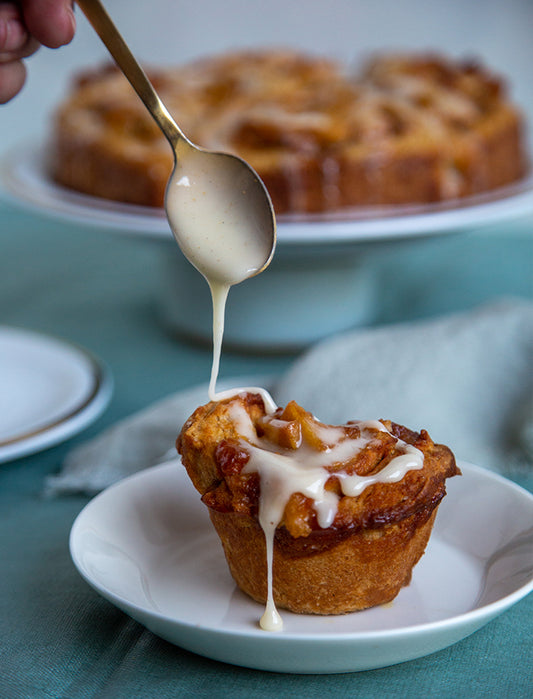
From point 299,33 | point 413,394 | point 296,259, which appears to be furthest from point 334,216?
point 299,33

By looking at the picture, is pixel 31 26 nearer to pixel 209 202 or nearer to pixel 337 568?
pixel 209 202

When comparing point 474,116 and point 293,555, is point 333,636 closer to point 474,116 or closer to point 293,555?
point 293,555

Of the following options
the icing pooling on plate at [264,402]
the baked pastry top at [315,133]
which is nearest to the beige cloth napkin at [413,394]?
the icing pooling on plate at [264,402]

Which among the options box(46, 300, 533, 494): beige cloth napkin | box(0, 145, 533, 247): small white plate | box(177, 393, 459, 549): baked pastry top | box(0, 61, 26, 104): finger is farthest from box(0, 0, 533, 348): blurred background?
box(177, 393, 459, 549): baked pastry top

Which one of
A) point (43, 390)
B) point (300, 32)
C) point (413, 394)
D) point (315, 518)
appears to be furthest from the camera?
point (300, 32)

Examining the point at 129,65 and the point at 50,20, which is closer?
the point at 129,65

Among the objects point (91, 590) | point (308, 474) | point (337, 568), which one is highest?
point (308, 474)

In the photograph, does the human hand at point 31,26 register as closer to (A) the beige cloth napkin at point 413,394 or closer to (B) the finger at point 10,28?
(B) the finger at point 10,28

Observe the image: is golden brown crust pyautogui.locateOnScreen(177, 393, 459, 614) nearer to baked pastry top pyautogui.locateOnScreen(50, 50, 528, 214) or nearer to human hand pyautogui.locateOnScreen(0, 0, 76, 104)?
human hand pyautogui.locateOnScreen(0, 0, 76, 104)
